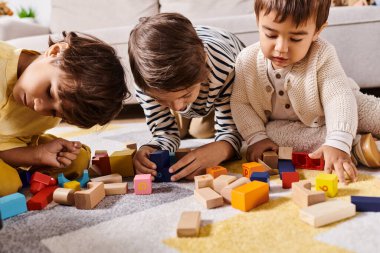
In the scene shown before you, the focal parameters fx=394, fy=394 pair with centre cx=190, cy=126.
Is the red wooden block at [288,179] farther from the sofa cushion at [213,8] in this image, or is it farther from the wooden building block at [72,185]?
the sofa cushion at [213,8]

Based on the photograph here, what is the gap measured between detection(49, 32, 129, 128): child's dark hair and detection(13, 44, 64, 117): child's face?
2 centimetres

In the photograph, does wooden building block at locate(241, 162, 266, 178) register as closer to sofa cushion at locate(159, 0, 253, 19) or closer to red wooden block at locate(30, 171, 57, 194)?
red wooden block at locate(30, 171, 57, 194)

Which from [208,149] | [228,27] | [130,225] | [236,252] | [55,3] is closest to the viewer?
[236,252]

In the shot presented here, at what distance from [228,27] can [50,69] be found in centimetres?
95

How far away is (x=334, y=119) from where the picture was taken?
2.92 ft

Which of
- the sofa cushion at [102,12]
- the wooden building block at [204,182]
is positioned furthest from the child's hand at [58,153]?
the sofa cushion at [102,12]

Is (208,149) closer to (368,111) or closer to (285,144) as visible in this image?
(285,144)

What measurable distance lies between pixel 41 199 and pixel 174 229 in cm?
29

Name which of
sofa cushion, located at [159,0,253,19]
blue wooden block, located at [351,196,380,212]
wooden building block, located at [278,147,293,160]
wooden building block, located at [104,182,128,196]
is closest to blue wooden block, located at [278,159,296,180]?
wooden building block, located at [278,147,293,160]

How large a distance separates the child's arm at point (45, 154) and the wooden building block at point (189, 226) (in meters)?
0.41

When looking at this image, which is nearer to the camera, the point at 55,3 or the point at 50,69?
the point at 50,69

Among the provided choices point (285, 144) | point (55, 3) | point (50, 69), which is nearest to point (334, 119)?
point (285, 144)

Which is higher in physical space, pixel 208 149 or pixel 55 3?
A: pixel 55 3

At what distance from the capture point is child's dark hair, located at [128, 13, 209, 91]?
0.81 metres
